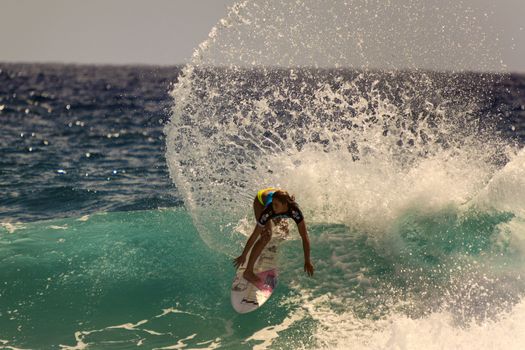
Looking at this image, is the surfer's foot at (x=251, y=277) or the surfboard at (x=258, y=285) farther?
the surfer's foot at (x=251, y=277)

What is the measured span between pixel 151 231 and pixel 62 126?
83.7ft

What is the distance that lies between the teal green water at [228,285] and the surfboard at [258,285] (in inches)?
6.4

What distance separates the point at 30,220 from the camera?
14.3m

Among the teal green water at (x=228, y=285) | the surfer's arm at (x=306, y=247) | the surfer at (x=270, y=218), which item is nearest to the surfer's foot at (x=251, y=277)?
the surfer at (x=270, y=218)

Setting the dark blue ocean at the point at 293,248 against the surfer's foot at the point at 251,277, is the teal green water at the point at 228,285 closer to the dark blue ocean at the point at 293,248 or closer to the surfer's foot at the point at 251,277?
the dark blue ocean at the point at 293,248

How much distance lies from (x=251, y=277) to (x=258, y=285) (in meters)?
0.17

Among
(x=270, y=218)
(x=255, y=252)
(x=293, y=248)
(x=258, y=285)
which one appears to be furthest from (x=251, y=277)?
(x=293, y=248)

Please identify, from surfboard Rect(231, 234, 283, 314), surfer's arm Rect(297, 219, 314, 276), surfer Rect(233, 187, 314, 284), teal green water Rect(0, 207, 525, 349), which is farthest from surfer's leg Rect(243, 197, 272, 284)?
surfer's arm Rect(297, 219, 314, 276)

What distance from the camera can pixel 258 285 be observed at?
905 centimetres

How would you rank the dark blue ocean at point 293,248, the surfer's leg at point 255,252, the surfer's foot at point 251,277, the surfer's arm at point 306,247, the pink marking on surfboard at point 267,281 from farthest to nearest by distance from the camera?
the pink marking on surfboard at point 267,281 < the surfer's foot at point 251,277 < the surfer's leg at point 255,252 < the surfer's arm at point 306,247 < the dark blue ocean at point 293,248

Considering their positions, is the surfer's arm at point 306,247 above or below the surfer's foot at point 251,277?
above

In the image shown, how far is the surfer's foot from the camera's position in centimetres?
893

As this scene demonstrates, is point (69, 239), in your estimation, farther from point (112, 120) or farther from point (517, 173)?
point (112, 120)

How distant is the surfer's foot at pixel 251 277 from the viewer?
352 inches
